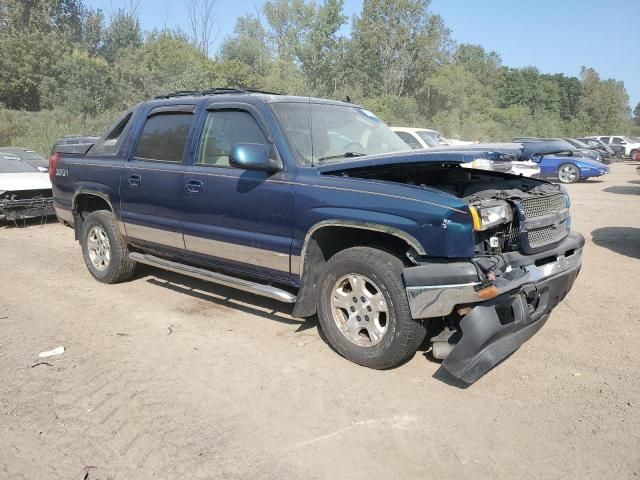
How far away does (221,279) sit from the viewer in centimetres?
487

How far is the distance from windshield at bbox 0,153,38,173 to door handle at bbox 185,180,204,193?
7216 millimetres

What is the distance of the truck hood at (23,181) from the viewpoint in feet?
32.3

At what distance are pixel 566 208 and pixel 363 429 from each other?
257 centimetres

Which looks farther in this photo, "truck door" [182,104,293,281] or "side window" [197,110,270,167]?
"side window" [197,110,270,167]

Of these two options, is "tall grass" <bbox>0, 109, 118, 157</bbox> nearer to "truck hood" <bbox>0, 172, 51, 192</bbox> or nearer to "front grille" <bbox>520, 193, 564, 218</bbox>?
"truck hood" <bbox>0, 172, 51, 192</bbox>

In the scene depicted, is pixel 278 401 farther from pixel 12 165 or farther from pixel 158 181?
pixel 12 165

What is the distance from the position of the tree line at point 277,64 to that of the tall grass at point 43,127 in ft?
1.07

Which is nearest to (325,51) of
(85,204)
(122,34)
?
(122,34)

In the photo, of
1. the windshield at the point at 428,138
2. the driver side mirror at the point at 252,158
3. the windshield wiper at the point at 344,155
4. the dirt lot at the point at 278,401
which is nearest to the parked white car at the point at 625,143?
the windshield at the point at 428,138

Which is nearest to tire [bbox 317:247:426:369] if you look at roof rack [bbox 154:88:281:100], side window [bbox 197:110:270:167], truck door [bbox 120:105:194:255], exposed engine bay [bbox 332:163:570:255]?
exposed engine bay [bbox 332:163:570:255]

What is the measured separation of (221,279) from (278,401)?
157 centimetres

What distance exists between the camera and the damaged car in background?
9.82 metres

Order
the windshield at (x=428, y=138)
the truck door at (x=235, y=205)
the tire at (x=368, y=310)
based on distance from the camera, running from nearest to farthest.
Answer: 1. the tire at (x=368, y=310)
2. the truck door at (x=235, y=205)
3. the windshield at (x=428, y=138)

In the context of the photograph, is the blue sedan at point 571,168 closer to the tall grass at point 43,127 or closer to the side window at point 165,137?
the side window at point 165,137
